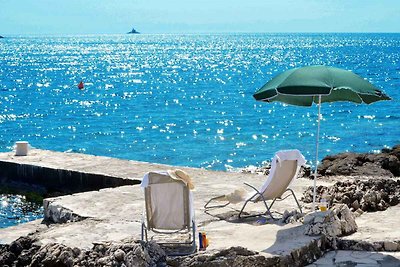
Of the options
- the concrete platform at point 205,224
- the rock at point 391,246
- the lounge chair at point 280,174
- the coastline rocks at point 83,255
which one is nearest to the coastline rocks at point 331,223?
the concrete platform at point 205,224

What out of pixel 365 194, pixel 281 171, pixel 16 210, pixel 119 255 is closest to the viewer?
pixel 119 255

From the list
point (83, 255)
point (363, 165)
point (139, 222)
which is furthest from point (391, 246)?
point (363, 165)

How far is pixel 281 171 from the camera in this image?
8922mm

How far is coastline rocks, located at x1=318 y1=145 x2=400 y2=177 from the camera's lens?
1644 cm

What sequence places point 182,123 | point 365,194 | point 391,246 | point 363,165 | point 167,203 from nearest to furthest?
1. point 167,203
2. point 391,246
3. point 365,194
4. point 363,165
5. point 182,123

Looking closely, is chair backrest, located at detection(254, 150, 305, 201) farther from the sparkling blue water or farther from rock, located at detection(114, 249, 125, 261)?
the sparkling blue water

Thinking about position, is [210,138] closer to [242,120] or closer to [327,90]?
[242,120]

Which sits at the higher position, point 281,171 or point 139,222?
point 281,171

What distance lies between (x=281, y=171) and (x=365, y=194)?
4.53 ft

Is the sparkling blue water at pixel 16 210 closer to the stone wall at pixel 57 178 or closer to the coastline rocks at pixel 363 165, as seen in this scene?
the stone wall at pixel 57 178

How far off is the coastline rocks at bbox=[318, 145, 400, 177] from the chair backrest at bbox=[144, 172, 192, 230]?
8.41m

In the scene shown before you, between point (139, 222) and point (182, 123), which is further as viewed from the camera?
point (182, 123)

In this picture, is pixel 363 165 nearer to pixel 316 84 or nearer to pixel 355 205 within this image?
pixel 355 205

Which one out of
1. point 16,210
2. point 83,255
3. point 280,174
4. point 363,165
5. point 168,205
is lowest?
point 16,210
